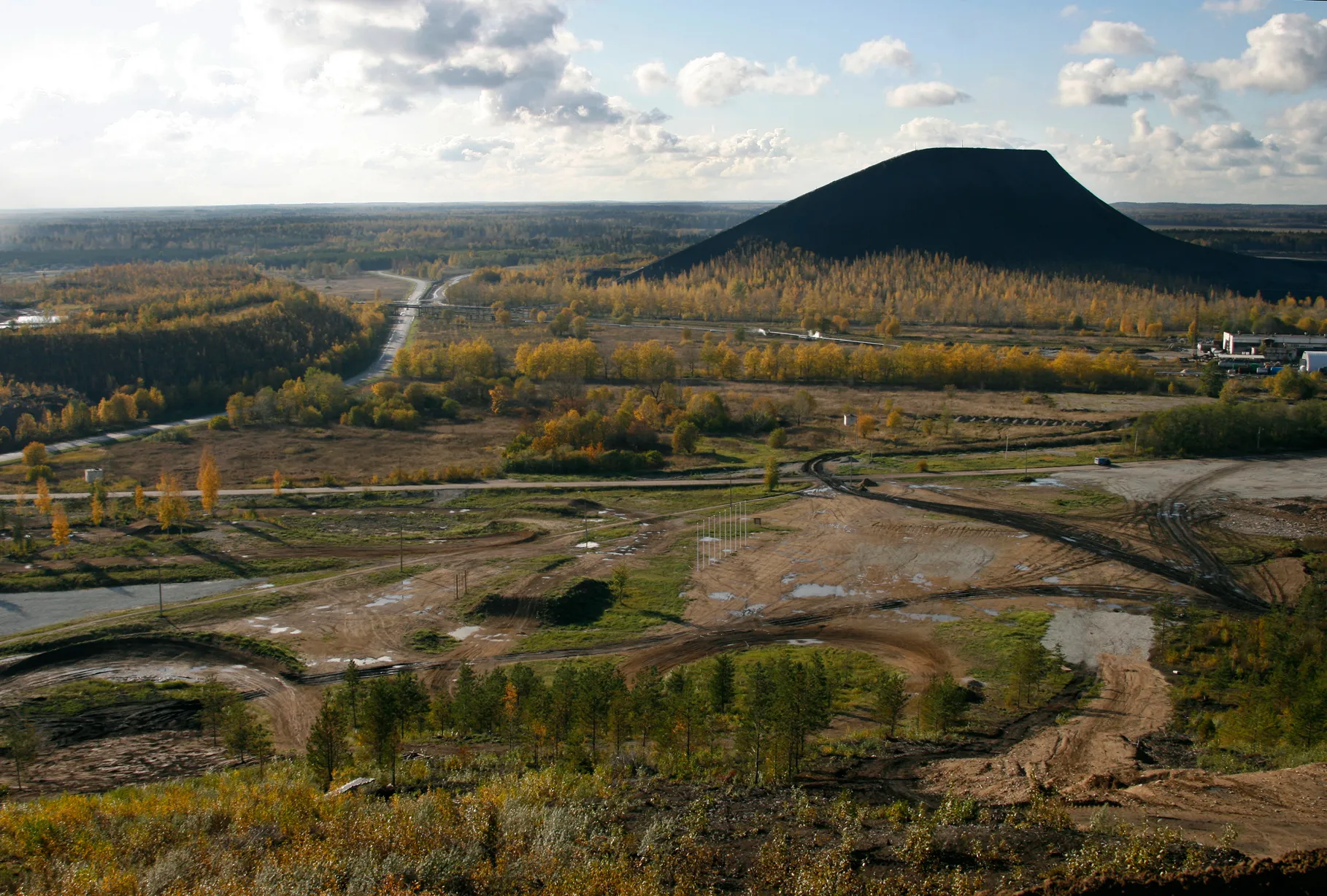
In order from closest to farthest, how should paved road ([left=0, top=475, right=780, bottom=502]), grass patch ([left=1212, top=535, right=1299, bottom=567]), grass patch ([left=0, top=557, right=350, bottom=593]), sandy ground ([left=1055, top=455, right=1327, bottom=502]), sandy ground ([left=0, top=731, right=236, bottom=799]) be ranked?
sandy ground ([left=0, top=731, right=236, bottom=799])
grass patch ([left=0, top=557, right=350, bottom=593])
grass patch ([left=1212, top=535, right=1299, bottom=567])
sandy ground ([left=1055, top=455, right=1327, bottom=502])
paved road ([left=0, top=475, right=780, bottom=502])

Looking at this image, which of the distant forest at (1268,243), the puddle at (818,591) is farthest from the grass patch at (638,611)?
the distant forest at (1268,243)

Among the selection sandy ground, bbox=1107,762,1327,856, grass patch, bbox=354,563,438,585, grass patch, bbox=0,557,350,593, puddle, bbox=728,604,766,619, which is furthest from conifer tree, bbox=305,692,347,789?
grass patch, bbox=0,557,350,593

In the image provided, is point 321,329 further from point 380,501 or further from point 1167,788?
point 1167,788

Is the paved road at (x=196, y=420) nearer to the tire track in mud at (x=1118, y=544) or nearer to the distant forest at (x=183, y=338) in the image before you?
the distant forest at (x=183, y=338)

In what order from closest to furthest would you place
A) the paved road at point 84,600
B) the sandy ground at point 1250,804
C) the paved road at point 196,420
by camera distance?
the sandy ground at point 1250,804
the paved road at point 84,600
the paved road at point 196,420

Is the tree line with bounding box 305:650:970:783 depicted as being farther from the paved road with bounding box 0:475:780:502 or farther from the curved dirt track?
the paved road with bounding box 0:475:780:502

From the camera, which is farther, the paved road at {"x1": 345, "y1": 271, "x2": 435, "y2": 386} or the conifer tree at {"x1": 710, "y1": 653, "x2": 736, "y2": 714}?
the paved road at {"x1": 345, "y1": 271, "x2": 435, "y2": 386}
